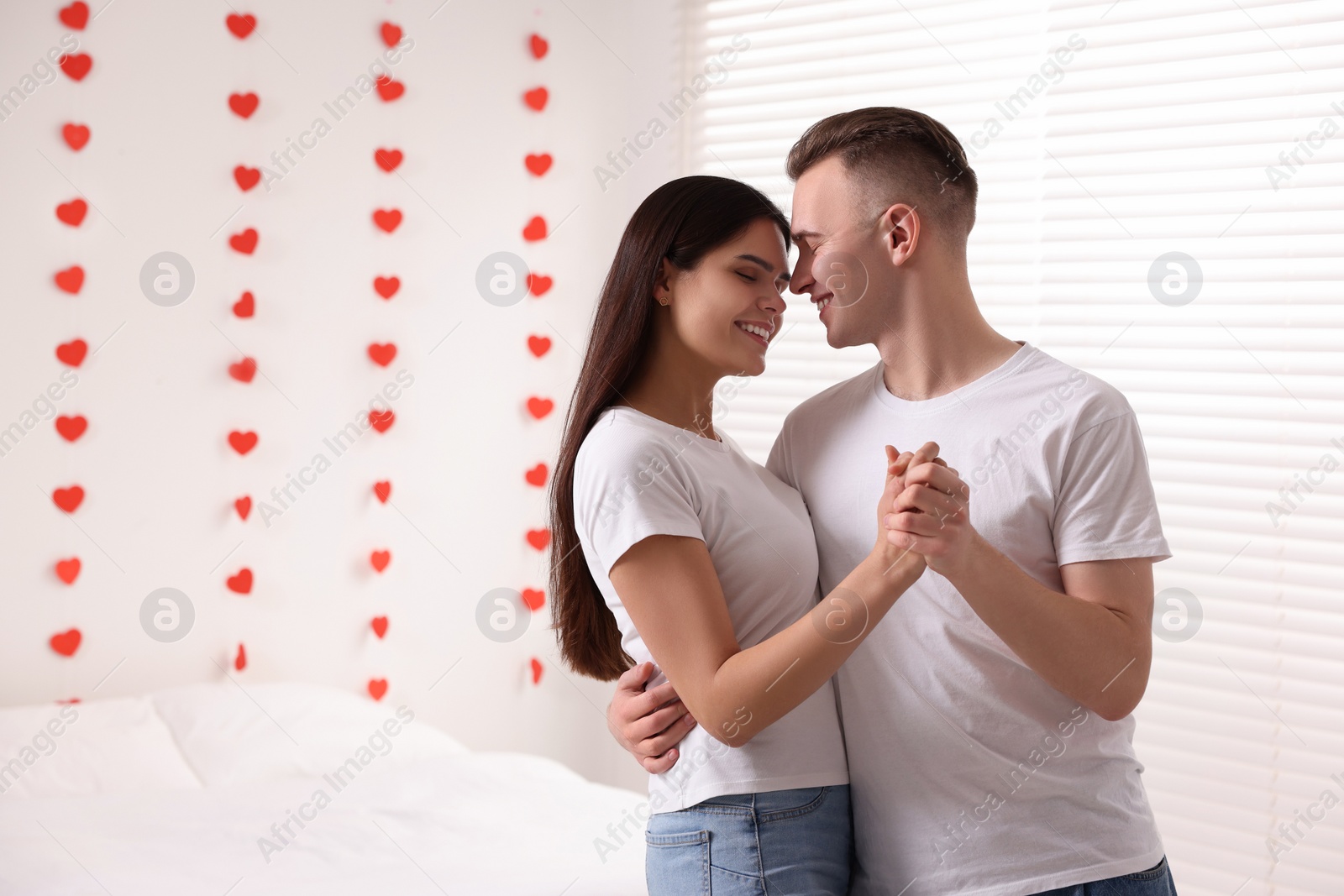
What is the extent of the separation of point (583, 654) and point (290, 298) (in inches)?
72.6

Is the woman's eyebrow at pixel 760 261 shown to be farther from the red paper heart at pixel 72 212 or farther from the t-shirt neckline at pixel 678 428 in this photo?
the red paper heart at pixel 72 212

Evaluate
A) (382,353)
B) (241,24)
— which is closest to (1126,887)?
(382,353)

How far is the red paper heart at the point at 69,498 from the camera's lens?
2.55m

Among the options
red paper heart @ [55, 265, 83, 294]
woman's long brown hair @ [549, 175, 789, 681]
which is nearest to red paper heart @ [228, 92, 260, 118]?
red paper heart @ [55, 265, 83, 294]

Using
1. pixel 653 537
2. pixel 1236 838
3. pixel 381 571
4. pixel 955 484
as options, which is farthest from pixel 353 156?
pixel 1236 838

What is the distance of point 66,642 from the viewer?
257cm

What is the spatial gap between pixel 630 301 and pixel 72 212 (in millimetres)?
1851

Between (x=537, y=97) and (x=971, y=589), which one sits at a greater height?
(x=537, y=97)

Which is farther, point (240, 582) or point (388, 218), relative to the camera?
point (388, 218)

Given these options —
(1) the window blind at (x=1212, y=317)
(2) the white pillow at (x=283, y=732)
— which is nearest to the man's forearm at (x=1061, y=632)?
(1) the window blind at (x=1212, y=317)

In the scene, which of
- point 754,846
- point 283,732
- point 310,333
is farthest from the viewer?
point 310,333

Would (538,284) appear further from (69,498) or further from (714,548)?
(714,548)

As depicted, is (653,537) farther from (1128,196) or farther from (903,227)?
(1128,196)

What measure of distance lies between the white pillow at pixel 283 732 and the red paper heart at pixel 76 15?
162 centimetres
